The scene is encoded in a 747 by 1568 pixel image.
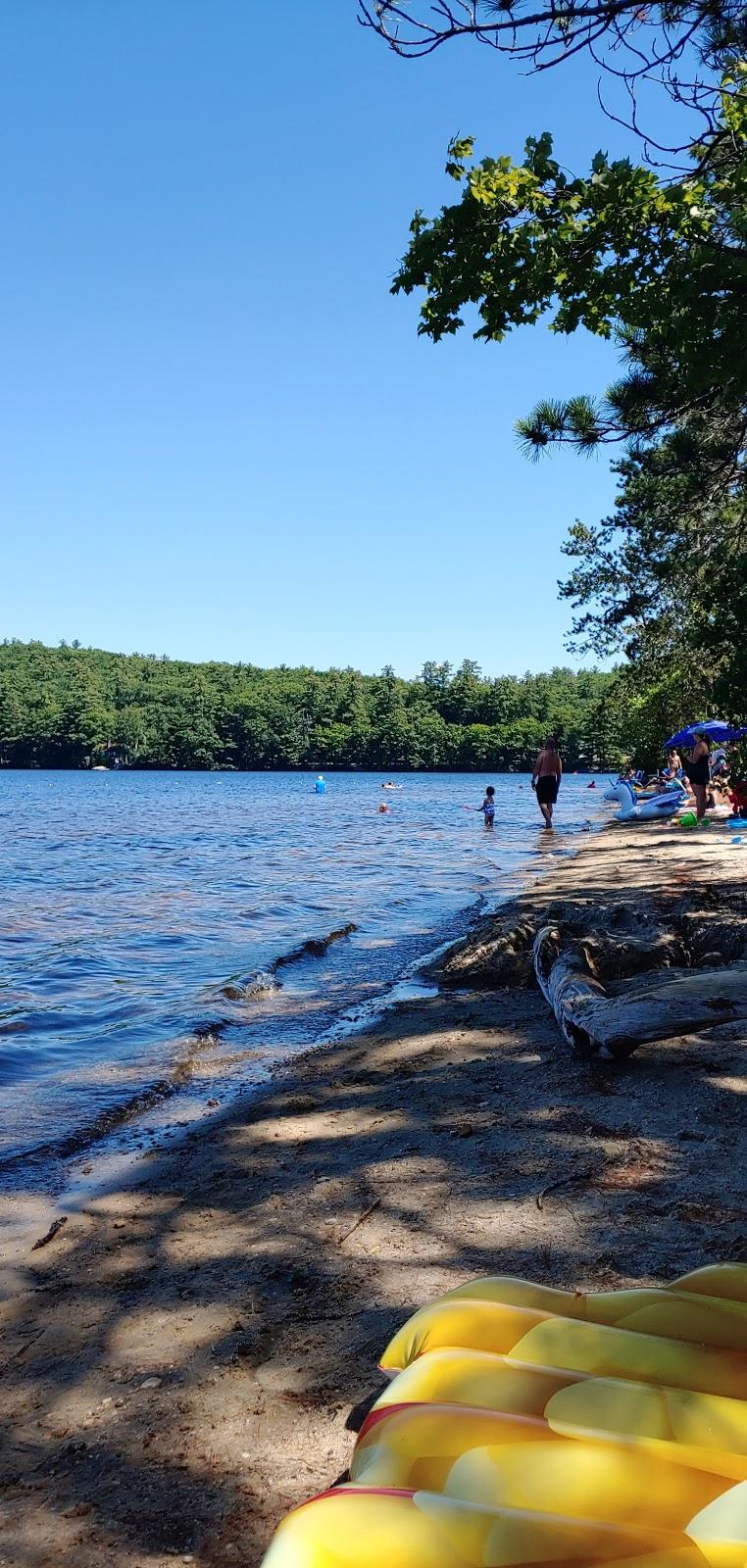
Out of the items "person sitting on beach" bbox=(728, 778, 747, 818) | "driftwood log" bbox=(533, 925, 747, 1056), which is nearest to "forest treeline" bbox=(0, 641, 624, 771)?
"person sitting on beach" bbox=(728, 778, 747, 818)

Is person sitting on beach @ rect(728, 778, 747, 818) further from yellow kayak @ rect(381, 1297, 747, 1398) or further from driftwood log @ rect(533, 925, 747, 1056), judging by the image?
yellow kayak @ rect(381, 1297, 747, 1398)

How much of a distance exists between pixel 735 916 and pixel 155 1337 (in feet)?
23.6

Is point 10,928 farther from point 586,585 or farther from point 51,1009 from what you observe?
point 586,585

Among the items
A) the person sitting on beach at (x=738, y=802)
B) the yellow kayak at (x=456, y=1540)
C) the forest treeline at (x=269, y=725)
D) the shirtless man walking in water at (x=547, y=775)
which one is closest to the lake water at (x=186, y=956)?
the shirtless man walking in water at (x=547, y=775)

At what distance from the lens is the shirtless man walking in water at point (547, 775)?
82.0 ft

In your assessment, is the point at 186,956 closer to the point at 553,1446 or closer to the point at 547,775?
the point at 553,1446

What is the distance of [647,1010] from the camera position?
5.12m

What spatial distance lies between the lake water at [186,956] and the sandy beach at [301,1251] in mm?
952

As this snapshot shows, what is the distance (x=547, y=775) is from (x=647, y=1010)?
2124 cm

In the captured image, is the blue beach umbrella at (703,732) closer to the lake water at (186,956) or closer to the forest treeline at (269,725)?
the lake water at (186,956)

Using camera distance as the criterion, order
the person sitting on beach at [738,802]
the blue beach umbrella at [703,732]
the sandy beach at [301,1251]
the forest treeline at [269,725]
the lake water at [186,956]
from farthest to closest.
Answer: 1. the forest treeline at [269,725]
2. the blue beach umbrella at [703,732]
3. the person sitting on beach at [738,802]
4. the lake water at [186,956]
5. the sandy beach at [301,1251]

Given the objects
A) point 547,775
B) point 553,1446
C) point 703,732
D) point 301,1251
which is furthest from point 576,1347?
point 547,775

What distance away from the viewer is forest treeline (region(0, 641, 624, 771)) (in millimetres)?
119438

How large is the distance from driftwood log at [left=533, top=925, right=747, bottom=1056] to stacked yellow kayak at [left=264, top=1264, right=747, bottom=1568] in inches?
115
